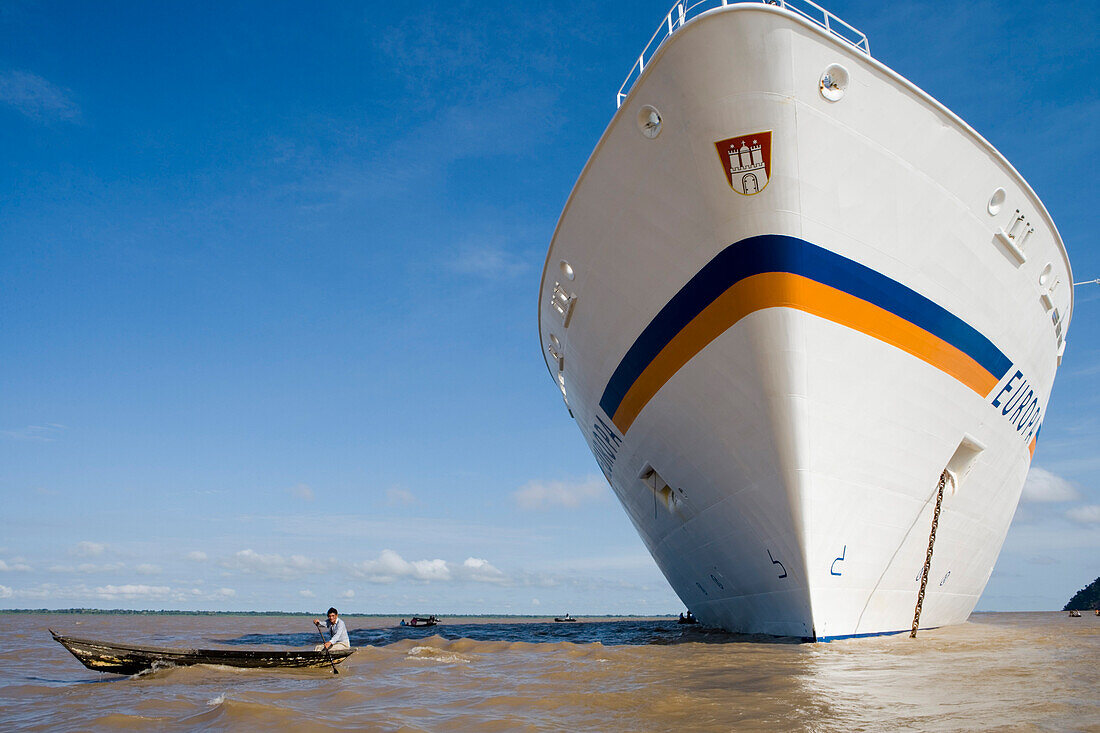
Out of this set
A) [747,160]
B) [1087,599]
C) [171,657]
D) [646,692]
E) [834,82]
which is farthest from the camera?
[1087,599]

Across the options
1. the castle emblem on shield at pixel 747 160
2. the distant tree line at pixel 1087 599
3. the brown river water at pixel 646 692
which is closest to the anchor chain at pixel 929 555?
the brown river water at pixel 646 692

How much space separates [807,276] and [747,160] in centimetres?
150

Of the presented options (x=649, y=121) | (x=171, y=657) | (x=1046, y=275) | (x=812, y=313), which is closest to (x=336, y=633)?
(x=171, y=657)

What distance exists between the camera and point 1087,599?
7538 centimetres

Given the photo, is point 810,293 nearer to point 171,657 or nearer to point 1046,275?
point 1046,275

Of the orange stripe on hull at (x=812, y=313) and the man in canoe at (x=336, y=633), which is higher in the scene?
the orange stripe on hull at (x=812, y=313)

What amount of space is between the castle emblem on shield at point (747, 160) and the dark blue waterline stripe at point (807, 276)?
0.61m

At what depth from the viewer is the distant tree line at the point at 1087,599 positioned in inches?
2857

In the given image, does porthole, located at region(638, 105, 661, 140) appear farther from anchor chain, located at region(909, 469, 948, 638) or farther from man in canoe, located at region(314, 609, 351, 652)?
man in canoe, located at region(314, 609, 351, 652)

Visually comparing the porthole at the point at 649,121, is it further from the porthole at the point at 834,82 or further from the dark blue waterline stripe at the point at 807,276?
the porthole at the point at 834,82

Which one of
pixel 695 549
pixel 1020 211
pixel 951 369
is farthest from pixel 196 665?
pixel 1020 211

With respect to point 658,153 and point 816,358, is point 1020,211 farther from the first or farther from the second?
point 658,153

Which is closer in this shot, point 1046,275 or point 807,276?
point 807,276

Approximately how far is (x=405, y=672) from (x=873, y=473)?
684 cm
